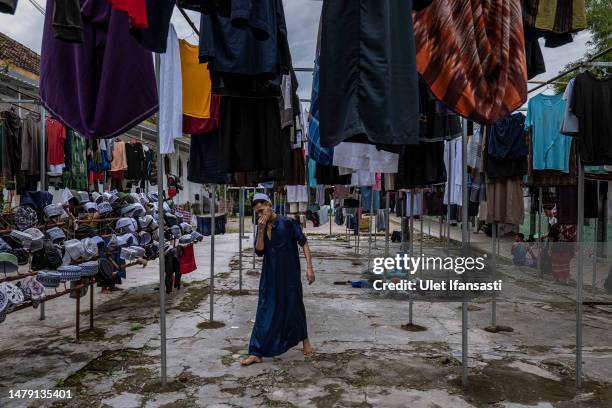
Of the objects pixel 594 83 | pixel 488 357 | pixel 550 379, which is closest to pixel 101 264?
pixel 488 357

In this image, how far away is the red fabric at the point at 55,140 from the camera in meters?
8.30

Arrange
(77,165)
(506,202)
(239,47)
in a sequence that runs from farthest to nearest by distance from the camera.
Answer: (77,165) < (506,202) < (239,47)

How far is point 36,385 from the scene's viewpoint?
13.8 ft

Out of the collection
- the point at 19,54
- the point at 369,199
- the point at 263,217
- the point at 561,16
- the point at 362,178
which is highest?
the point at 19,54

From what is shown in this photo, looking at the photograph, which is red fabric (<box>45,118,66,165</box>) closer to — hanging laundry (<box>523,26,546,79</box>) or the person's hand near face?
the person's hand near face

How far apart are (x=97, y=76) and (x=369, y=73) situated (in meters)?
1.92

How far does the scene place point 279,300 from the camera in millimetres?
4895

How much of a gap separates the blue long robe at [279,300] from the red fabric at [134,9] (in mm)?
2939

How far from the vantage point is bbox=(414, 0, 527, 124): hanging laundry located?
265cm

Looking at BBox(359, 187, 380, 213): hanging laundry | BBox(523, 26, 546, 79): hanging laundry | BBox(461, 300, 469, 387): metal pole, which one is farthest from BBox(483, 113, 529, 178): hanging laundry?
BBox(359, 187, 380, 213): hanging laundry

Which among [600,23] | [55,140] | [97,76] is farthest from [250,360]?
[600,23]

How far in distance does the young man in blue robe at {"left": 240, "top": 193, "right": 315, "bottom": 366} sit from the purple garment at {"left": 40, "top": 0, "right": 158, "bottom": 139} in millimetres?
2179

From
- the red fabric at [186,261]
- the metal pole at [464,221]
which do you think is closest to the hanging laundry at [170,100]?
the metal pole at [464,221]

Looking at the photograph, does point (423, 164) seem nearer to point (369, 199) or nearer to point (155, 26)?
point (155, 26)
